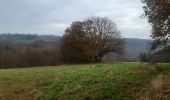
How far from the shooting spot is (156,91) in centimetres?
1747

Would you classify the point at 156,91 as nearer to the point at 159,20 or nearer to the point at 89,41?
the point at 159,20

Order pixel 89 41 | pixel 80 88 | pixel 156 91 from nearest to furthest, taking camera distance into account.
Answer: pixel 156 91 < pixel 80 88 < pixel 89 41

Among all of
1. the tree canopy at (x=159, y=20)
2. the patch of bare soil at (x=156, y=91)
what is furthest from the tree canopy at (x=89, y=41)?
the patch of bare soil at (x=156, y=91)

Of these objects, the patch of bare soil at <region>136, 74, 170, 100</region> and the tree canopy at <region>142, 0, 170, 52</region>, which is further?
the tree canopy at <region>142, 0, 170, 52</region>

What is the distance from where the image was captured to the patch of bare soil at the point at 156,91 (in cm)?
1659

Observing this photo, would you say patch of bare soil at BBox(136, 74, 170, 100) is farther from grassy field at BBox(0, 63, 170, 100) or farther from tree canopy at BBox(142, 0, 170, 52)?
tree canopy at BBox(142, 0, 170, 52)

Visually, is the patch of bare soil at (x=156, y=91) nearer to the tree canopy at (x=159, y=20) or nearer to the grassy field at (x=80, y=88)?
the grassy field at (x=80, y=88)

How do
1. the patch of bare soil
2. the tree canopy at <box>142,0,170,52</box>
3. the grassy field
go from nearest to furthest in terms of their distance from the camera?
the patch of bare soil
the grassy field
the tree canopy at <box>142,0,170,52</box>

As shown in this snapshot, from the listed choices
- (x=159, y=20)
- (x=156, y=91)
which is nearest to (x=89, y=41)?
(x=159, y=20)

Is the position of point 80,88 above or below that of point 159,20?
below

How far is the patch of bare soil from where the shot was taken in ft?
54.4

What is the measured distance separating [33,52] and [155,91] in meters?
64.8

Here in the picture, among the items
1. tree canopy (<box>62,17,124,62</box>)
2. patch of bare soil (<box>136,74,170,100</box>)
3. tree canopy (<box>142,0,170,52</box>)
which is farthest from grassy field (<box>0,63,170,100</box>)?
tree canopy (<box>62,17,124,62</box>)

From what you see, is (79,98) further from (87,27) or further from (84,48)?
(87,27)
